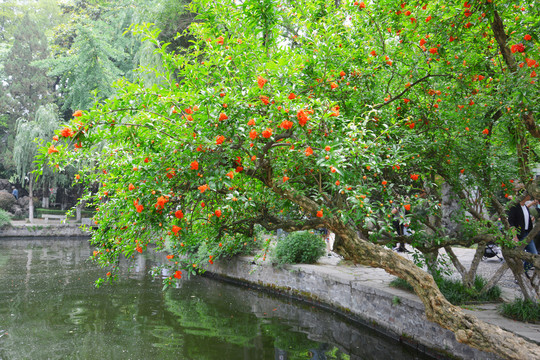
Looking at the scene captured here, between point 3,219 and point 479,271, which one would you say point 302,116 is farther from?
point 3,219

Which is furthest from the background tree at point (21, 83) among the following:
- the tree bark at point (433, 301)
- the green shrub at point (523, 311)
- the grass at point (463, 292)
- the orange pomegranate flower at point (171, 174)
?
the green shrub at point (523, 311)

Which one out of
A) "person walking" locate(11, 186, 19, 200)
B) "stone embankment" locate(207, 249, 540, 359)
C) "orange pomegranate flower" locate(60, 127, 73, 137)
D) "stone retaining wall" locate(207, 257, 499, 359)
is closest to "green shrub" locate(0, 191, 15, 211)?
"person walking" locate(11, 186, 19, 200)

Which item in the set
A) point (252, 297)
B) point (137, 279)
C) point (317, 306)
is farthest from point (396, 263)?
point (137, 279)

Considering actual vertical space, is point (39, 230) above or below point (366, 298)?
below

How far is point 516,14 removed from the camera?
4.25m

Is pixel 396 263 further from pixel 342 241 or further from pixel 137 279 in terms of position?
pixel 137 279

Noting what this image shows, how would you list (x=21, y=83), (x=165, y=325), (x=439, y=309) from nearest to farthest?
1. (x=439, y=309)
2. (x=165, y=325)
3. (x=21, y=83)

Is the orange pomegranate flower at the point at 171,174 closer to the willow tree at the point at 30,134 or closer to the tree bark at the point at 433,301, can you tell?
the tree bark at the point at 433,301

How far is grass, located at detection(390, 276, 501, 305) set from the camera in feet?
17.9

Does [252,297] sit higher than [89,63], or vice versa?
[89,63]

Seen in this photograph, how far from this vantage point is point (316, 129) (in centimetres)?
345

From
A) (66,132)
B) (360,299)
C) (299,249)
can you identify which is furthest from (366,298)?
(66,132)

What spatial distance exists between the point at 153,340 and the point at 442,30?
18.8 feet

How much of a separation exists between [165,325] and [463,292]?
15.9ft
